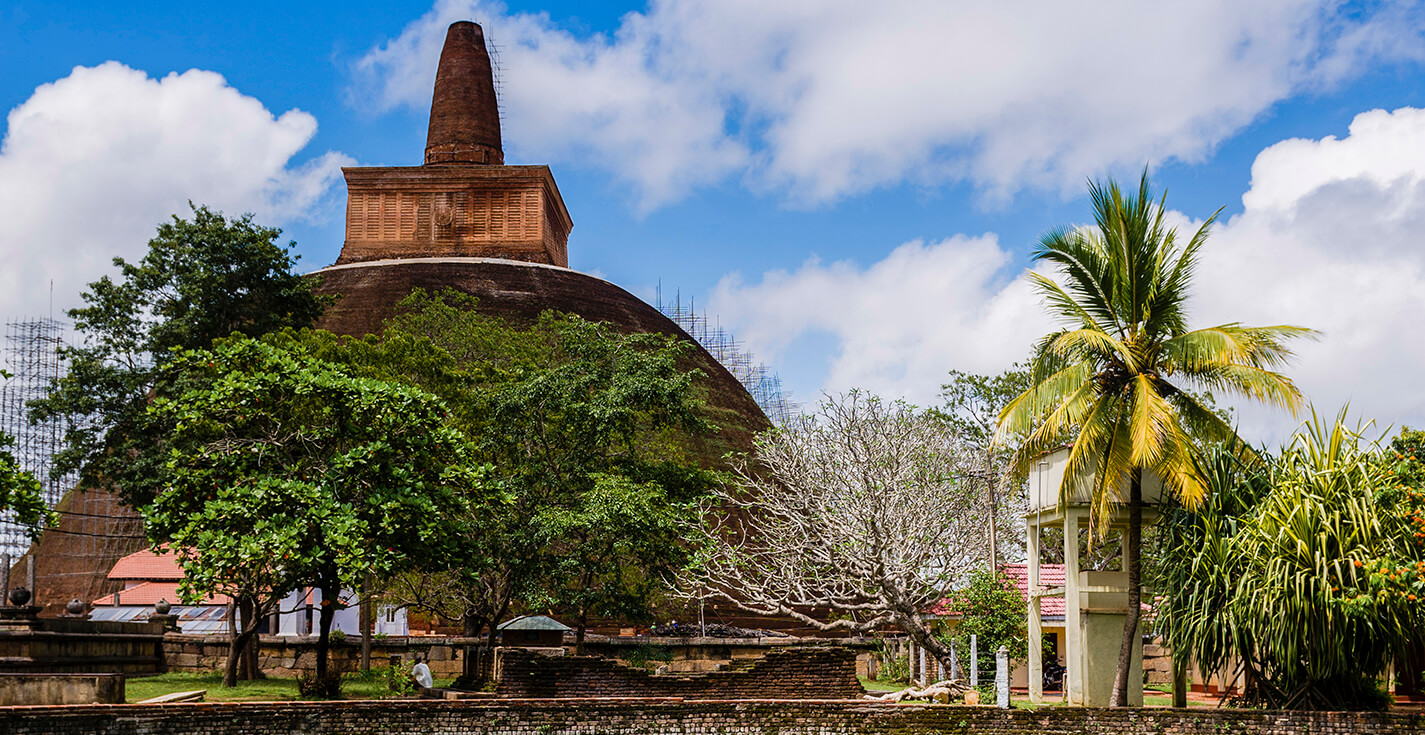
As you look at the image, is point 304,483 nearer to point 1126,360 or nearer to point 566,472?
point 566,472

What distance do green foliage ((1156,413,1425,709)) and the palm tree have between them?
0.47m

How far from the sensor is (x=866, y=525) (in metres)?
17.1

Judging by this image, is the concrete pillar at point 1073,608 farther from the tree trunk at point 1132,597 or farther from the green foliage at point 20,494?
the green foliage at point 20,494

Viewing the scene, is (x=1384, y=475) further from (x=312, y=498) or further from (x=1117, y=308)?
(x=312, y=498)

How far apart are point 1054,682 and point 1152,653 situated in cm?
210

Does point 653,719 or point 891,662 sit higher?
point 653,719

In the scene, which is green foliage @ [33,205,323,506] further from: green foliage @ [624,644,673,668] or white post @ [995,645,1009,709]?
white post @ [995,645,1009,709]

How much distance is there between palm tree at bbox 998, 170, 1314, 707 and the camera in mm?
13352

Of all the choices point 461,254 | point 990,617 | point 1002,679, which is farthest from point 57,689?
point 461,254

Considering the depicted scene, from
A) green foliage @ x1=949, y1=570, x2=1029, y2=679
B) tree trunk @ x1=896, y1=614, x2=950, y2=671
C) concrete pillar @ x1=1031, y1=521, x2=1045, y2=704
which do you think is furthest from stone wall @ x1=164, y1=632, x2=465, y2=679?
concrete pillar @ x1=1031, y1=521, x2=1045, y2=704

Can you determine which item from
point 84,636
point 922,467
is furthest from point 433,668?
point 922,467

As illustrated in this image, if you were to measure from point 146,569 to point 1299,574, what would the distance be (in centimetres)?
2219

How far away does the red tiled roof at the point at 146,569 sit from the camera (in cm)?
2573

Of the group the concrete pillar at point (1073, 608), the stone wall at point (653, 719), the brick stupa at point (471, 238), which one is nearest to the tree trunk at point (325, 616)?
the stone wall at point (653, 719)
